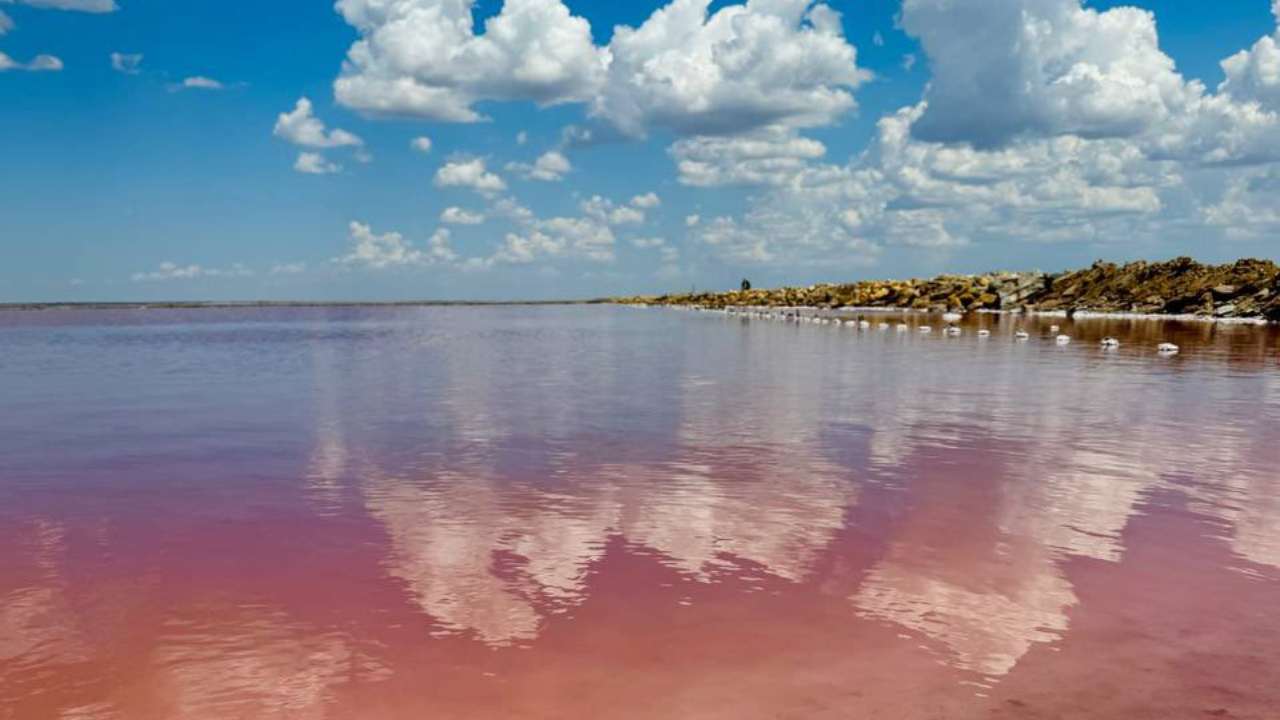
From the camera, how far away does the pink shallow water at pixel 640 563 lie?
7352mm

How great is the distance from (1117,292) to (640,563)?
117016mm

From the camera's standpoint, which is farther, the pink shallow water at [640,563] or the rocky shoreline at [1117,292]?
the rocky shoreline at [1117,292]

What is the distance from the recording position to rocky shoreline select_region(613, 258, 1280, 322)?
8919 centimetres

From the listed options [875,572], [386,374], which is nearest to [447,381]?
[386,374]

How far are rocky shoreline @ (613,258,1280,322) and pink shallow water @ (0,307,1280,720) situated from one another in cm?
7861

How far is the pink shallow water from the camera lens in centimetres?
735

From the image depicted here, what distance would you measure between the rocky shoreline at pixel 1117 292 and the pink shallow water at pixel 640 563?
258 ft

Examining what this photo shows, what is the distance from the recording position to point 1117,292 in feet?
362

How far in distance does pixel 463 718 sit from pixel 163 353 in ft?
161

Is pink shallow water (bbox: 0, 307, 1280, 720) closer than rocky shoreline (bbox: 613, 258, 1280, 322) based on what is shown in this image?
Yes

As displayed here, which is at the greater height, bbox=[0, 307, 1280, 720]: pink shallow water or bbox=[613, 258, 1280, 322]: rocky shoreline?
bbox=[613, 258, 1280, 322]: rocky shoreline

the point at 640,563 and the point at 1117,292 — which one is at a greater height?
the point at 1117,292

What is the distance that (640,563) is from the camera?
10.5 metres

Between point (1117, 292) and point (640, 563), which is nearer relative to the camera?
point (640, 563)
